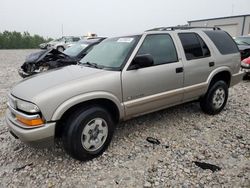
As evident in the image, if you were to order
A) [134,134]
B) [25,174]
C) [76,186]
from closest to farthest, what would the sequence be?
[76,186] → [25,174] → [134,134]

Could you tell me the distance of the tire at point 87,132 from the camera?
2914mm

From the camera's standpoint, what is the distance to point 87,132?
307cm

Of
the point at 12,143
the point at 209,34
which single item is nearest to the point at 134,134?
the point at 12,143

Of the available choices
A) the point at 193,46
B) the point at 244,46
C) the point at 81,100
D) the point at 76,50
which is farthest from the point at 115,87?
the point at 244,46

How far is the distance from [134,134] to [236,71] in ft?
9.08

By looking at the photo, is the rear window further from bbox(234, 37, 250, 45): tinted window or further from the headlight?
bbox(234, 37, 250, 45): tinted window

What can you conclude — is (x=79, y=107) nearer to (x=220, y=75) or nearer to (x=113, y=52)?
(x=113, y=52)

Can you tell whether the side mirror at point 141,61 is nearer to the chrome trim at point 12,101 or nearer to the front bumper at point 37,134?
the front bumper at point 37,134

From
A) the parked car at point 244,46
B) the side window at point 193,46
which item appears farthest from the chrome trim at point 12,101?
the parked car at point 244,46

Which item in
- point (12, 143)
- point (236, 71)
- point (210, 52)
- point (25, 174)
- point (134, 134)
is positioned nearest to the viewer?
point (25, 174)

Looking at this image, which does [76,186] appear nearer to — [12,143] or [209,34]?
[12,143]

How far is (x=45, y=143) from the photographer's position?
2.81 meters

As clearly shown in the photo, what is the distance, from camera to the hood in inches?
112

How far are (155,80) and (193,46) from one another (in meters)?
1.21
